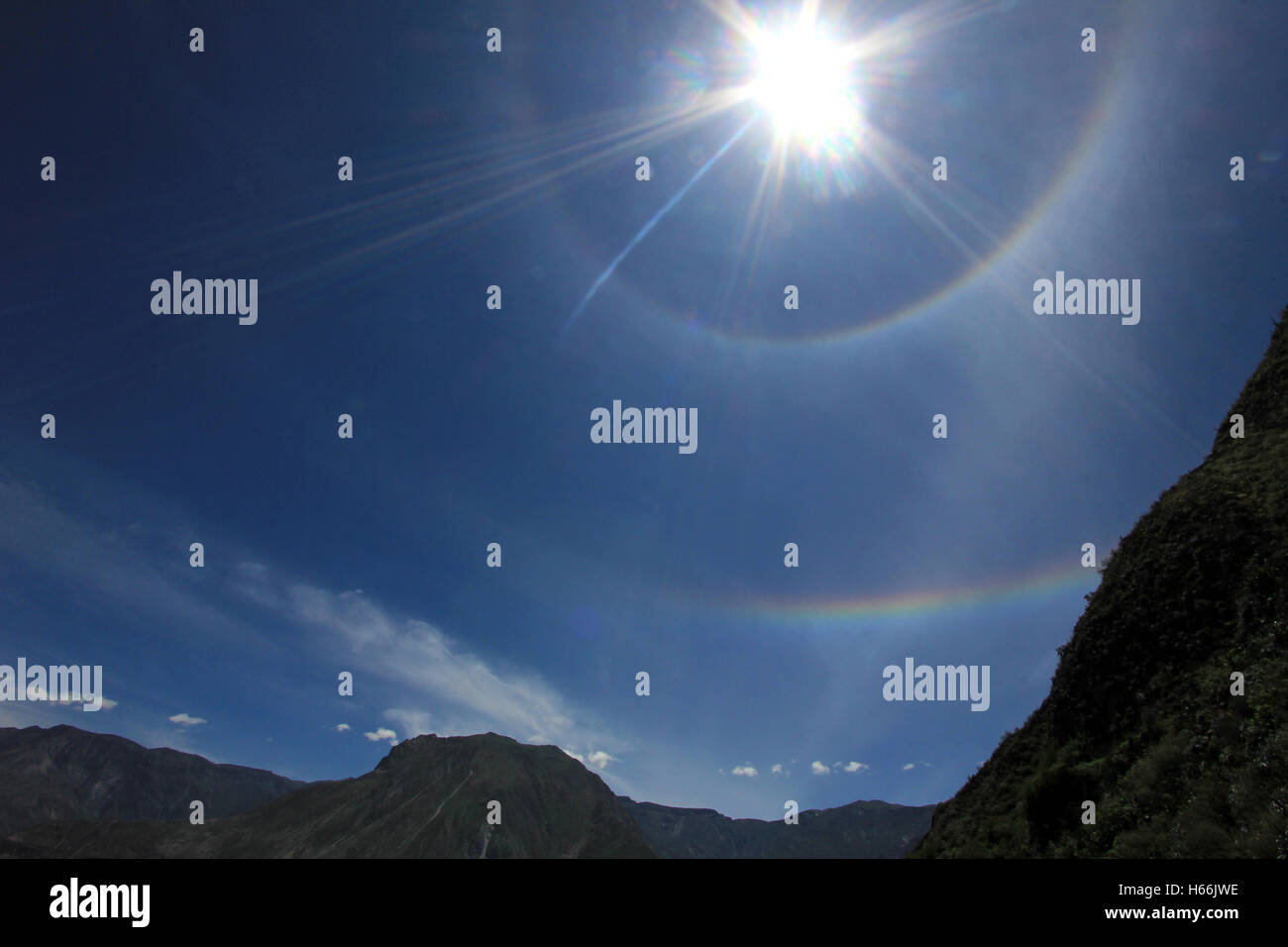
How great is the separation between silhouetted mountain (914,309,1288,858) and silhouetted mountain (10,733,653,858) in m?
162

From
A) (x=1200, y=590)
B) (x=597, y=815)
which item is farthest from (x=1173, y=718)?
(x=597, y=815)

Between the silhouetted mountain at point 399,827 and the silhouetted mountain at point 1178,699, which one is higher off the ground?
the silhouetted mountain at point 1178,699

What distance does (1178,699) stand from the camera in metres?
20.4

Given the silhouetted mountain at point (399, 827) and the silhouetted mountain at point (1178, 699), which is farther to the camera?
the silhouetted mountain at point (399, 827)

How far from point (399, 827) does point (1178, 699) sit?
619 ft

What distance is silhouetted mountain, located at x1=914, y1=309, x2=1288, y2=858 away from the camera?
15.6 meters

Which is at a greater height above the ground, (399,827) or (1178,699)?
(1178,699)

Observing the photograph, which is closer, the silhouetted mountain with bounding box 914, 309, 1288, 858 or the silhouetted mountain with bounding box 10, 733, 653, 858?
the silhouetted mountain with bounding box 914, 309, 1288, 858

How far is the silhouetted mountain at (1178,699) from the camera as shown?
15621mm

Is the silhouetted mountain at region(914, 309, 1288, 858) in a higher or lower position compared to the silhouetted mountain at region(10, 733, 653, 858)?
higher

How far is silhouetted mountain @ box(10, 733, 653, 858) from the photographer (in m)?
158

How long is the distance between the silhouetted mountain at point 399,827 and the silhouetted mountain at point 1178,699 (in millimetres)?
162343
